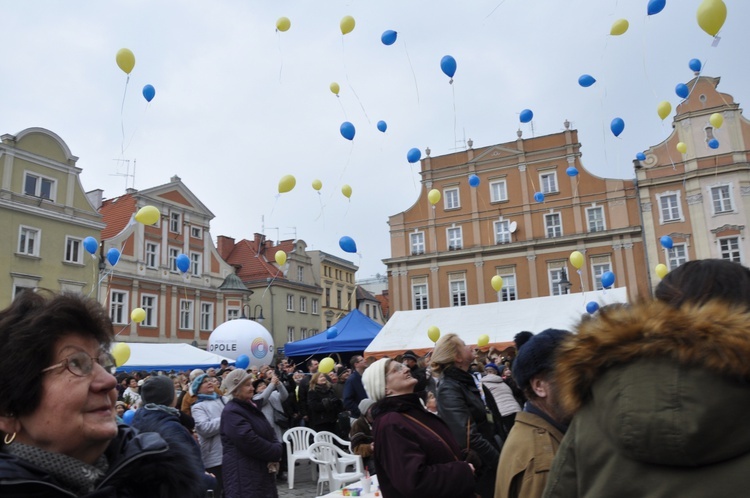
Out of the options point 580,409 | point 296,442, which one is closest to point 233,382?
point 580,409

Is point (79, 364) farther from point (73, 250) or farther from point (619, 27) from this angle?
point (73, 250)

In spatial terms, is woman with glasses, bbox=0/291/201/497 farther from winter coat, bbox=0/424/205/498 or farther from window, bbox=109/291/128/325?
window, bbox=109/291/128/325

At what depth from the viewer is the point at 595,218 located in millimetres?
30875

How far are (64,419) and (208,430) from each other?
5.01 meters

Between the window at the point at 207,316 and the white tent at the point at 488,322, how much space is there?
1802 cm

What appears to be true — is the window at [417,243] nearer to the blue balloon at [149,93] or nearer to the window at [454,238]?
the window at [454,238]

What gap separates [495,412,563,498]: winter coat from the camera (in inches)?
93.8

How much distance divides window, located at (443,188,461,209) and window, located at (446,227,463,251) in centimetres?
146

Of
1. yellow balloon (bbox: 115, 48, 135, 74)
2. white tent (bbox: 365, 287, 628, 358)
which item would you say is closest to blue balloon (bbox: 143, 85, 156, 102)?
yellow balloon (bbox: 115, 48, 135, 74)

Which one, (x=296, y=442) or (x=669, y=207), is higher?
(x=669, y=207)

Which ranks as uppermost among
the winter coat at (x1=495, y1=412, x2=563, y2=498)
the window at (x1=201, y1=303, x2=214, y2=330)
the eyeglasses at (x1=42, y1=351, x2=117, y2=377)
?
the window at (x1=201, y1=303, x2=214, y2=330)

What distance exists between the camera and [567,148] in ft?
103

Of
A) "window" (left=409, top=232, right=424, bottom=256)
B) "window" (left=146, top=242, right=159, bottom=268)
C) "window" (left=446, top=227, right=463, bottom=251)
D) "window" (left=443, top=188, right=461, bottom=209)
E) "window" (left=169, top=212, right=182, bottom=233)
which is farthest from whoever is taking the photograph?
"window" (left=409, top=232, right=424, bottom=256)

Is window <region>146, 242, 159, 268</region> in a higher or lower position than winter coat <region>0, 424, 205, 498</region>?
higher
